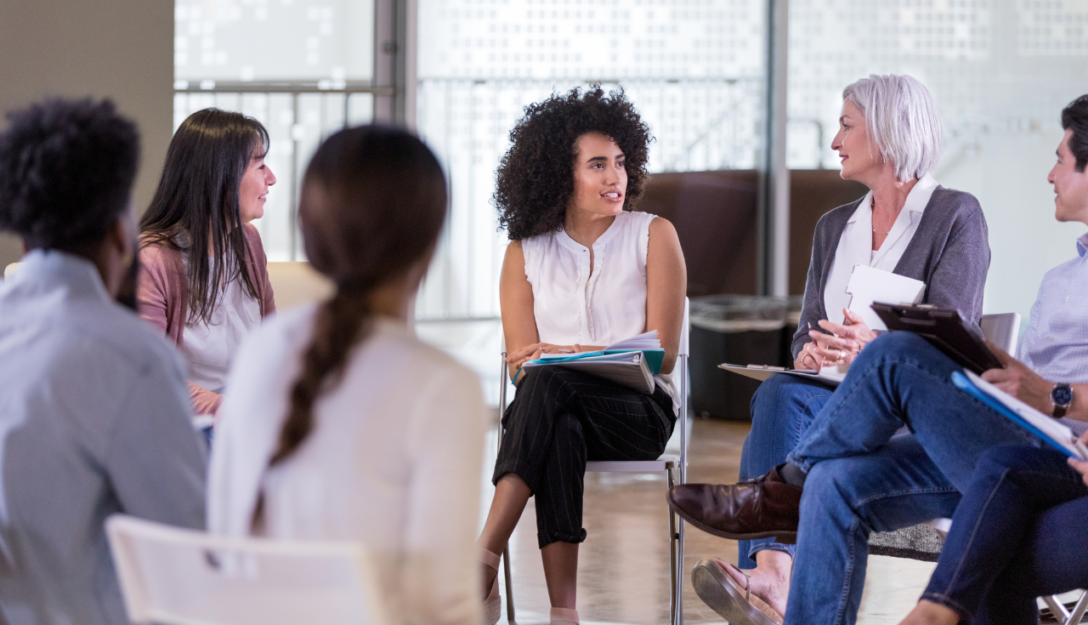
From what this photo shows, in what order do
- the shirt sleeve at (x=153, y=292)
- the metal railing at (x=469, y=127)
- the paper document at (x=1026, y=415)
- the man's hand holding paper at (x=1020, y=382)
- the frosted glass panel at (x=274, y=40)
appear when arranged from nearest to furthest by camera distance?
the paper document at (x=1026, y=415) < the man's hand holding paper at (x=1020, y=382) < the shirt sleeve at (x=153, y=292) < the frosted glass panel at (x=274, y=40) < the metal railing at (x=469, y=127)

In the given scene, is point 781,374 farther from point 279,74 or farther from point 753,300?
point 279,74

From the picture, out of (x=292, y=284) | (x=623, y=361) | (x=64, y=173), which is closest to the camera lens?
(x=64, y=173)

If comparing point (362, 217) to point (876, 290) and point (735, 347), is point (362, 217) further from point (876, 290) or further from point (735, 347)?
point (735, 347)

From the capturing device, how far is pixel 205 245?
2191mm

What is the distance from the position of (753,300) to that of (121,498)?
4.44 metres

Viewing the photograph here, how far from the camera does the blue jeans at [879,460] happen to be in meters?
1.86

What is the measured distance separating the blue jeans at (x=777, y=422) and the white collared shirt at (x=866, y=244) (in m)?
0.26

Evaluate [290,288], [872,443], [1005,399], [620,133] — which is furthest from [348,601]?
[620,133]

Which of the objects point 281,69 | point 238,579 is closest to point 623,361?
point 238,579

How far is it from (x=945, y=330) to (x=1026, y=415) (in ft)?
0.85

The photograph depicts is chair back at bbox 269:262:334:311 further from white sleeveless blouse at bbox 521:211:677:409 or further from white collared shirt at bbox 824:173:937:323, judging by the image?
white collared shirt at bbox 824:173:937:323

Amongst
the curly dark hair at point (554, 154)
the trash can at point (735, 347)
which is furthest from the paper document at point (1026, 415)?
the trash can at point (735, 347)

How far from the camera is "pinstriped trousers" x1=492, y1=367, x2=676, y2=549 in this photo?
2.25 m

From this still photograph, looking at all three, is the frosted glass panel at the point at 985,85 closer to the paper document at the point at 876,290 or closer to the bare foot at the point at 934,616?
the paper document at the point at 876,290
